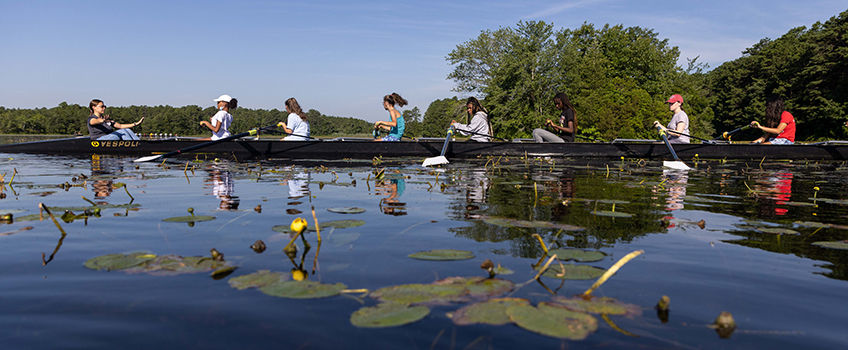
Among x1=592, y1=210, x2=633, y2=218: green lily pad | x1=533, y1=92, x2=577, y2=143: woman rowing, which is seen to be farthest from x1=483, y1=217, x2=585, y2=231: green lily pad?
x1=533, y1=92, x2=577, y2=143: woman rowing

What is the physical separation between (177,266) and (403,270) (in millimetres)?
1022

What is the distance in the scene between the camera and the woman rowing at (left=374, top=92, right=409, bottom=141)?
1190 cm

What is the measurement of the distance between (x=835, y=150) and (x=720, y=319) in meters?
15.5

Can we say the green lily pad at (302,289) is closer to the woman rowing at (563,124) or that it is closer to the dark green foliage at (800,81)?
the woman rowing at (563,124)

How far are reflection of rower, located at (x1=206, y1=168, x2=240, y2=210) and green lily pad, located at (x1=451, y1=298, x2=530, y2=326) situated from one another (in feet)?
10.1

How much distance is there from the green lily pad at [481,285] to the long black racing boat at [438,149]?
10537mm

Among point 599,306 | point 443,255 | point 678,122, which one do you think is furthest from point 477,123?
point 599,306

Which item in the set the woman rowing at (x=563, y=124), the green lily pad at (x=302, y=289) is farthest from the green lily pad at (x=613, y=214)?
the woman rowing at (x=563, y=124)

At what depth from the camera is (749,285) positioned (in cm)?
208

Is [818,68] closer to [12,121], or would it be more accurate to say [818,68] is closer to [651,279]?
[651,279]

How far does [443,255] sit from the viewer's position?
238 centimetres

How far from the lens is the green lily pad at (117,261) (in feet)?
7.16

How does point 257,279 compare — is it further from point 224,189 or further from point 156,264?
point 224,189

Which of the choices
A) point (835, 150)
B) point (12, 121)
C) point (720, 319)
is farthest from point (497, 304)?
point (12, 121)
